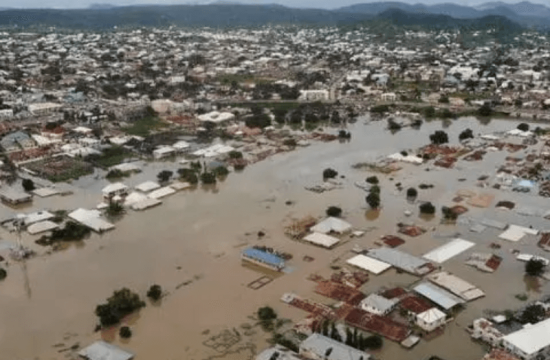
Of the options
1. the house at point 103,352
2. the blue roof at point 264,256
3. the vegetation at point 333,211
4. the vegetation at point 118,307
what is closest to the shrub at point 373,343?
the blue roof at point 264,256

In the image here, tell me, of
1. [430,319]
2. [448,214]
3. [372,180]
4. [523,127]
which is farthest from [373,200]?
[523,127]

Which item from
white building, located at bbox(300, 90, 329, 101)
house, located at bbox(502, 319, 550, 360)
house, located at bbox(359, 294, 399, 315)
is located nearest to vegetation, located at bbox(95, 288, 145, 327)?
house, located at bbox(359, 294, 399, 315)

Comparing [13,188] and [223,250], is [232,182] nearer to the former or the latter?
[223,250]

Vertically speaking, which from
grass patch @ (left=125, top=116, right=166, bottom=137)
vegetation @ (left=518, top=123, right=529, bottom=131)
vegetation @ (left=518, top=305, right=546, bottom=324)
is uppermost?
vegetation @ (left=518, top=123, right=529, bottom=131)

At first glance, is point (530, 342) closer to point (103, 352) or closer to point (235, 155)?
point (103, 352)

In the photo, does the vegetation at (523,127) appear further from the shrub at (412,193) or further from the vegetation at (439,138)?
the shrub at (412,193)

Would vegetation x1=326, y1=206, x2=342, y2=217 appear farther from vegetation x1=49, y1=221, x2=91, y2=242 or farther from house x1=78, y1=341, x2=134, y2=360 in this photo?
house x1=78, y1=341, x2=134, y2=360
